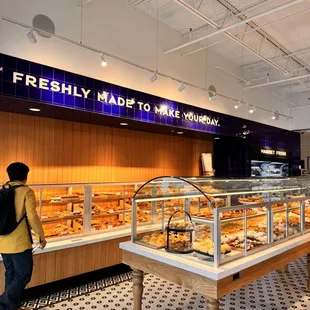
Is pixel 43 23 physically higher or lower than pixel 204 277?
higher

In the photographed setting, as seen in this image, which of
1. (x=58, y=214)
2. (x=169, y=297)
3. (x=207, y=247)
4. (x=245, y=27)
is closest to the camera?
(x=207, y=247)

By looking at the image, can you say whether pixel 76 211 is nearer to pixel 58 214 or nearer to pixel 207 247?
pixel 58 214

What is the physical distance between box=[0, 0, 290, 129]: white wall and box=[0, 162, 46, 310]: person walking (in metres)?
1.85

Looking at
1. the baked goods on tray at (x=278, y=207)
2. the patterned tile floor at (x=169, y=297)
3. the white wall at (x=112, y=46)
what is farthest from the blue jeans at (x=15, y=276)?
→ the baked goods on tray at (x=278, y=207)

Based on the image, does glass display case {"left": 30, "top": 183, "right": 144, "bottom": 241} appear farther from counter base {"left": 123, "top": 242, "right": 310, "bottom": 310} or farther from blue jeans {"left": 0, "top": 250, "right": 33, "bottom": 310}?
counter base {"left": 123, "top": 242, "right": 310, "bottom": 310}

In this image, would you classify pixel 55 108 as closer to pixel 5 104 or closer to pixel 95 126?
pixel 5 104

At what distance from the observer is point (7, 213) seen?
3.13 metres

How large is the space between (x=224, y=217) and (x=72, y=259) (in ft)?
7.26

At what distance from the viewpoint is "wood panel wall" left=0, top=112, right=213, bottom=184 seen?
15.0ft

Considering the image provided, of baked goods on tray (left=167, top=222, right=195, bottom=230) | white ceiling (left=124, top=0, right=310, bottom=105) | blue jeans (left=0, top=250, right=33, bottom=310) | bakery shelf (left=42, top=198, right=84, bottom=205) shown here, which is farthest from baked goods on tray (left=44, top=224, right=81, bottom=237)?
white ceiling (left=124, top=0, right=310, bottom=105)

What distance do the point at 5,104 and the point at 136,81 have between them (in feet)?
7.68

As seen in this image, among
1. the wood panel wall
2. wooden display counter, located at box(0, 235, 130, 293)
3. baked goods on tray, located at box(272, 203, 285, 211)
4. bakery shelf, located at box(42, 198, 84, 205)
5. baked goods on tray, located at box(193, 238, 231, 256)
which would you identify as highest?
the wood panel wall

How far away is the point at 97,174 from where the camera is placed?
5.55 meters

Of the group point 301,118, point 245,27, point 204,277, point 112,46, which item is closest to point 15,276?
point 204,277
